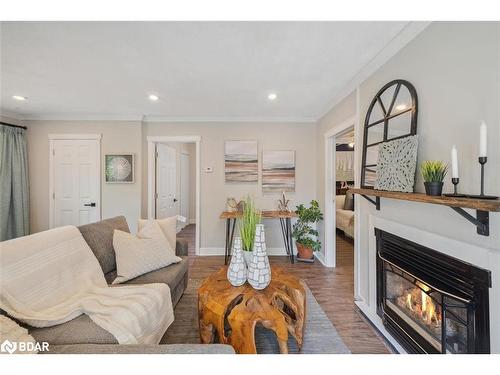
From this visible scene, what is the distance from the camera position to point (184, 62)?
191cm

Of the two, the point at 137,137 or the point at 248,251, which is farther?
the point at 137,137

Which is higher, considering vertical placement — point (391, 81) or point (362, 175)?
point (391, 81)

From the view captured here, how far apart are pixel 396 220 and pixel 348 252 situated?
2444 millimetres

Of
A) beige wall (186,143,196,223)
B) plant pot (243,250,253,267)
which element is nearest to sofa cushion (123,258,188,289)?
plant pot (243,250,253,267)

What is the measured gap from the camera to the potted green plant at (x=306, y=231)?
3.28 metres

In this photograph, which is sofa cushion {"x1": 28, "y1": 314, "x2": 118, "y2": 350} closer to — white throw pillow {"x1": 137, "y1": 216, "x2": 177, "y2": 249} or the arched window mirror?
white throw pillow {"x1": 137, "y1": 216, "x2": 177, "y2": 249}

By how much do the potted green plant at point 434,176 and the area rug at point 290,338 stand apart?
4.19 feet

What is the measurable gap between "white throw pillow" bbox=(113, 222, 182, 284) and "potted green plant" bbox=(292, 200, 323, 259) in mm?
1998

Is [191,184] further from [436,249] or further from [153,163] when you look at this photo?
[436,249]

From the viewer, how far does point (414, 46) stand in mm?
1434

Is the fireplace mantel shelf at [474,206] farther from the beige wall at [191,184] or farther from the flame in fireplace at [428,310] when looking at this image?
the beige wall at [191,184]

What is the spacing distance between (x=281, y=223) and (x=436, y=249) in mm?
2423
